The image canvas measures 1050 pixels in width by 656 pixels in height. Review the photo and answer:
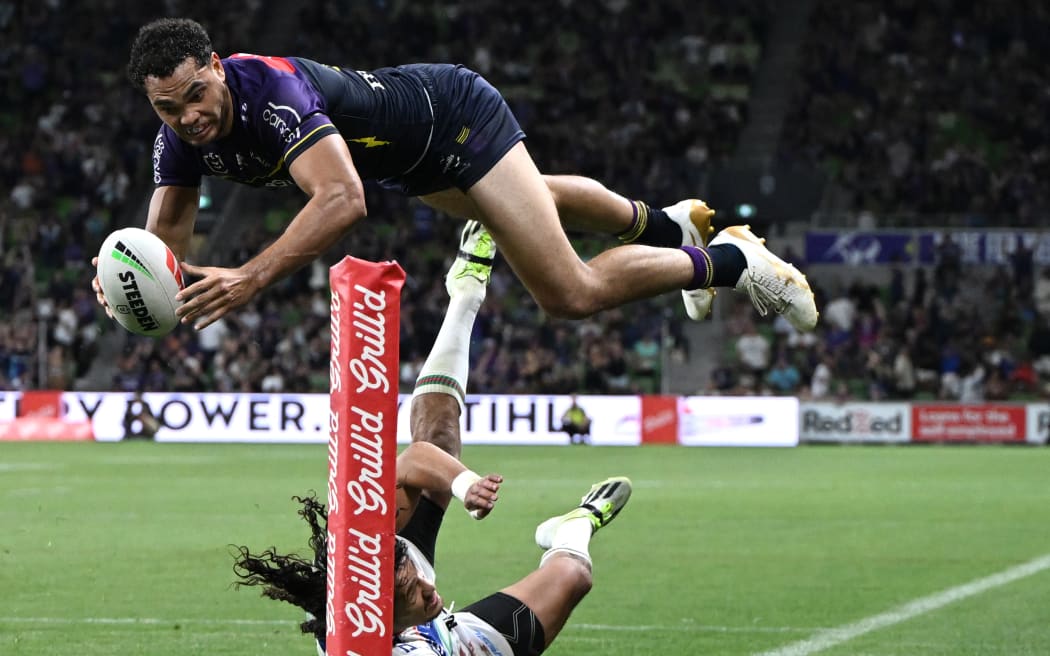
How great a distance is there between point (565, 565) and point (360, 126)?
1898mm

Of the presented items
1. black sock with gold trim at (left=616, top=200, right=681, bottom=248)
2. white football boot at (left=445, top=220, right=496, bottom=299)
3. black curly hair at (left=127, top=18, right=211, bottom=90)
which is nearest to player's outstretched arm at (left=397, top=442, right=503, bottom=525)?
white football boot at (left=445, top=220, right=496, bottom=299)

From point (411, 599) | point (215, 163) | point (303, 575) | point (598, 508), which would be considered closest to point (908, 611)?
point (598, 508)

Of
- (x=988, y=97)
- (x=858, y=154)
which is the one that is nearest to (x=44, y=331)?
(x=858, y=154)

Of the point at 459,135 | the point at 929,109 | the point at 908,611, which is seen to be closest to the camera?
the point at 459,135

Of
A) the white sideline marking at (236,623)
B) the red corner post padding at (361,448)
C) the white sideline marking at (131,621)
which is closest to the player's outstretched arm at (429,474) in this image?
the red corner post padding at (361,448)

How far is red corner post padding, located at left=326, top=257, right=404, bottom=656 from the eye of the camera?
4.15 meters

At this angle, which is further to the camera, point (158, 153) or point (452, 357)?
point (452, 357)

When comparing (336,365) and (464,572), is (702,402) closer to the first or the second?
(464,572)

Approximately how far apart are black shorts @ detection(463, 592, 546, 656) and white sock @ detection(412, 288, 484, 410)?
1.11 meters

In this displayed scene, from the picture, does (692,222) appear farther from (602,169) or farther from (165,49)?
(602,169)

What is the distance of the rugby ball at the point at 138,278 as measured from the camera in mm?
5375

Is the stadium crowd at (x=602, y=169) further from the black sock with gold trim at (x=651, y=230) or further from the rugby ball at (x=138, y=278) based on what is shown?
the rugby ball at (x=138, y=278)

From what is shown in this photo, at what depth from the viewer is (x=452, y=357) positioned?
7.07m

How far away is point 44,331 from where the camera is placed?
88.6 ft
